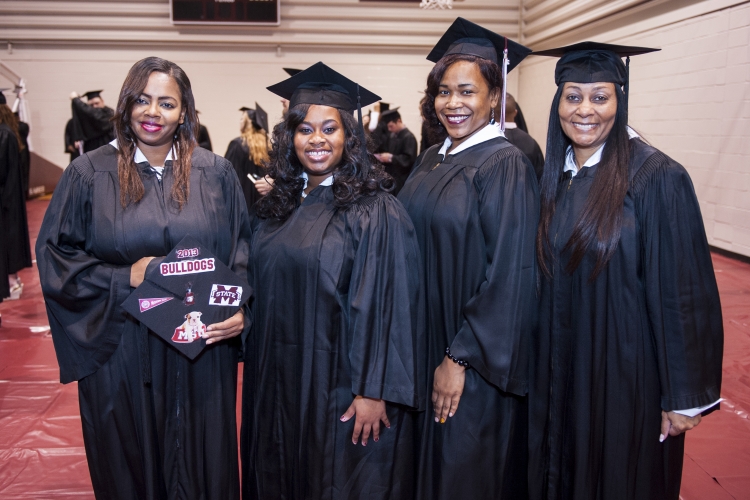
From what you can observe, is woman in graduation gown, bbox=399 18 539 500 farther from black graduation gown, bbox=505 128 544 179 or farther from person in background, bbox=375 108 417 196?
person in background, bbox=375 108 417 196

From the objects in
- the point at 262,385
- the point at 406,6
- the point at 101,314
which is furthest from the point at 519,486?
the point at 406,6

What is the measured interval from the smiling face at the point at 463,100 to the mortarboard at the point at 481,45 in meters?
0.08

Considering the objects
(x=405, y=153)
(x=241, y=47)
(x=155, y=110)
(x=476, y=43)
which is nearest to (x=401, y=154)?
(x=405, y=153)

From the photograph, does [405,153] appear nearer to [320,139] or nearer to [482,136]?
[482,136]

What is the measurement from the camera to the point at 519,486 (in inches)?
89.7

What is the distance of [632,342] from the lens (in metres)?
1.93

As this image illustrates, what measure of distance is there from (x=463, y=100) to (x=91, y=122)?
890cm

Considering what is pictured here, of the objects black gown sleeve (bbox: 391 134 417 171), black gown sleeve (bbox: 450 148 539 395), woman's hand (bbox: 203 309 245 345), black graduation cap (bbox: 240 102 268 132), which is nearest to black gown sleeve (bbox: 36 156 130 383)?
woman's hand (bbox: 203 309 245 345)

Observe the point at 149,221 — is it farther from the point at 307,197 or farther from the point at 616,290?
the point at 616,290

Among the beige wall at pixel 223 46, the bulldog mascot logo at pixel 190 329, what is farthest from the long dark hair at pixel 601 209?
the beige wall at pixel 223 46

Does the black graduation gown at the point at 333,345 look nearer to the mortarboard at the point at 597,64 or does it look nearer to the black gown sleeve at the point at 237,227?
Answer: the black gown sleeve at the point at 237,227

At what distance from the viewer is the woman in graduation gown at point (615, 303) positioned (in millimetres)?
1854

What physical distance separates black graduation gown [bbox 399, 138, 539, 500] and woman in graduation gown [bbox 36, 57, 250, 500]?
2.30 ft

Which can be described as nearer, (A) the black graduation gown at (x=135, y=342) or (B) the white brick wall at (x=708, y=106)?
(A) the black graduation gown at (x=135, y=342)
